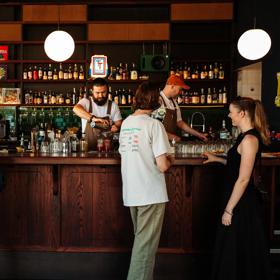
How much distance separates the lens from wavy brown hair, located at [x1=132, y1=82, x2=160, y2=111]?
10.4 ft

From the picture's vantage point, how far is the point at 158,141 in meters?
3.14

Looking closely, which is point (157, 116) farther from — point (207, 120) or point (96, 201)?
point (207, 120)

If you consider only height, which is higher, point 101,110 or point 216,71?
point 216,71

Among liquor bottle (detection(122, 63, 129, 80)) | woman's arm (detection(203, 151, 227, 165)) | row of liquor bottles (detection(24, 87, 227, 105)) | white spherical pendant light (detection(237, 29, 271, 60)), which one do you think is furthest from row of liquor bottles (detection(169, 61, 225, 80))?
woman's arm (detection(203, 151, 227, 165))

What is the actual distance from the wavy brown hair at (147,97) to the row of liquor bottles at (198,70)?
4657 millimetres

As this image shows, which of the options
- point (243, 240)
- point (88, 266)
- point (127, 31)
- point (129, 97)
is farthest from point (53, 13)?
point (243, 240)

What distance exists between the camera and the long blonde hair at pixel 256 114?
3.16 metres

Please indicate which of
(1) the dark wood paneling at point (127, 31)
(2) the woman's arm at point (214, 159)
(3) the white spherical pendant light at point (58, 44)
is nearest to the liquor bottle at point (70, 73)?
(1) the dark wood paneling at point (127, 31)

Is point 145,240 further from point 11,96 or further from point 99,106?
point 11,96

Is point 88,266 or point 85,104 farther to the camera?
point 85,104

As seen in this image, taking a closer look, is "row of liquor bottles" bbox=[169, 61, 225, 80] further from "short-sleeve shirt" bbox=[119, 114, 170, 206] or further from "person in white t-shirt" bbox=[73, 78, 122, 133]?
"short-sleeve shirt" bbox=[119, 114, 170, 206]

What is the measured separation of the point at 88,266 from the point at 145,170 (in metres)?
1.36

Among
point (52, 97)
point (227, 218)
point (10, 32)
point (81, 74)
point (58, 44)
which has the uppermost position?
point (10, 32)

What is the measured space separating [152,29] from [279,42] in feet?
8.06
